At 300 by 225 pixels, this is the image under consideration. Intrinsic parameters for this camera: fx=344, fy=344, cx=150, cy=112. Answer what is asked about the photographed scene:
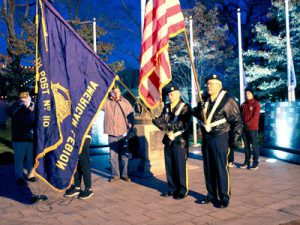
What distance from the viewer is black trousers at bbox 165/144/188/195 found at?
5.79m

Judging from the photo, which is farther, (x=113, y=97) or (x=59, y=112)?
(x=113, y=97)

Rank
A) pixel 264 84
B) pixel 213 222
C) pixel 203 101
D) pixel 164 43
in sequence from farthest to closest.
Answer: pixel 264 84 → pixel 203 101 → pixel 164 43 → pixel 213 222

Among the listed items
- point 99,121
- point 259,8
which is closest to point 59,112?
point 99,121

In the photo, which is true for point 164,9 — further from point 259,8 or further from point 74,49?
point 259,8

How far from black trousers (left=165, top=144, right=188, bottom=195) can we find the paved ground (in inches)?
9.3

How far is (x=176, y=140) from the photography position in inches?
229

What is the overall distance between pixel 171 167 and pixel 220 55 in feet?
52.1

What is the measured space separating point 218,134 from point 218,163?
1.43ft

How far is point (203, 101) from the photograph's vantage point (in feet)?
18.4

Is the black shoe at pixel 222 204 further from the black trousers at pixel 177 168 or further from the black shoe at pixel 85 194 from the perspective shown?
the black shoe at pixel 85 194

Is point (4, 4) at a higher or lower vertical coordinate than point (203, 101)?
higher

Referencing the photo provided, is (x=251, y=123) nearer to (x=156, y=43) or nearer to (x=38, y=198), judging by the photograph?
(x=156, y=43)

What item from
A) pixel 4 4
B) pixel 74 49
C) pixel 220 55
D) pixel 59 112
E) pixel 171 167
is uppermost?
pixel 4 4

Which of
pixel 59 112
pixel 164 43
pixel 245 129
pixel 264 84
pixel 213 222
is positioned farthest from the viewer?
pixel 264 84
